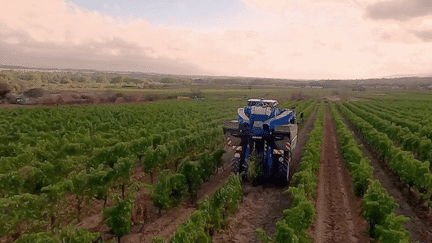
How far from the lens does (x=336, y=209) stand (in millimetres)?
10375

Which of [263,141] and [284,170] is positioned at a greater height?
[263,141]

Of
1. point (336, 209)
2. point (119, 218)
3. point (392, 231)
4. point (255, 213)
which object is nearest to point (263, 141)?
point (255, 213)

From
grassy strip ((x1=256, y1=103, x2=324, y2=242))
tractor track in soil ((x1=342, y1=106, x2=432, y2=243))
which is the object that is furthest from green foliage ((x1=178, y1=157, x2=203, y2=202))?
tractor track in soil ((x1=342, y1=106, x2=432, y2=243))

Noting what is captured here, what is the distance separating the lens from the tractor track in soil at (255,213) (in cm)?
839

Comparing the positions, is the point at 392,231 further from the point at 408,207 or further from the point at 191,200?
the point at 191,200

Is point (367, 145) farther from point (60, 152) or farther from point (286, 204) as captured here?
point (60, 152)

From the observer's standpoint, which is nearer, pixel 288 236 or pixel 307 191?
pixel 288 236

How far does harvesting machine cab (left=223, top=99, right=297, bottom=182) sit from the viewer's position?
37.6 feet

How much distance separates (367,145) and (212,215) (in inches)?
694

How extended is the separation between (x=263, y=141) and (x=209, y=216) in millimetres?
4759

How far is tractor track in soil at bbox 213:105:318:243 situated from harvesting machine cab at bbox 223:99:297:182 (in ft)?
2.57

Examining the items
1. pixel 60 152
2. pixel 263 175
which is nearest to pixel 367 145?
pixel 263 175

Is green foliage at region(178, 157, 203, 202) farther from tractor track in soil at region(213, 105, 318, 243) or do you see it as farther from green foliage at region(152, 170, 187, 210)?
tractor track in soil at region(213, 105, 318, 243)

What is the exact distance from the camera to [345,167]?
15539mm
